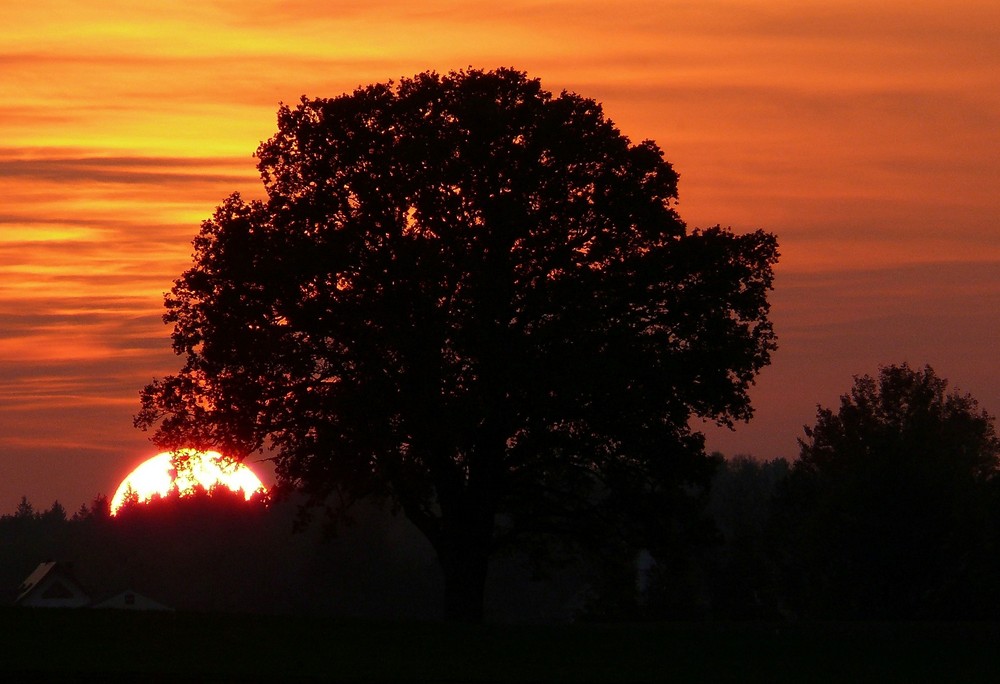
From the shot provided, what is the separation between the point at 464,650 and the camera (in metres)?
32.2

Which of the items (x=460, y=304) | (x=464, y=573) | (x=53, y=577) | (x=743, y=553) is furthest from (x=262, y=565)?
(x=460, y=304)

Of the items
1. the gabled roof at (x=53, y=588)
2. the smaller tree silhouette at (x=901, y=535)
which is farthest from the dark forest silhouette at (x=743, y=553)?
the gabled roof at (x=53, y=588)

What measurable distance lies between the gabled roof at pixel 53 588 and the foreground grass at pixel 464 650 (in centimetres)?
9974

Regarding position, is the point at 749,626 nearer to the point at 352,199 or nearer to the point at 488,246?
the point at 488,246

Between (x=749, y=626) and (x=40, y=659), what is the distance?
19463 millimetres

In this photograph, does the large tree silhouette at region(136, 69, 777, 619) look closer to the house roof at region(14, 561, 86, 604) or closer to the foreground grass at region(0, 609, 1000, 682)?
the foreground grass at region(0, 609, 1000, 682)

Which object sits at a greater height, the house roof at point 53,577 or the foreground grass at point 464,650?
the house roof at point 53,577

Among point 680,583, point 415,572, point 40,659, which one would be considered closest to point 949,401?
point 680,583

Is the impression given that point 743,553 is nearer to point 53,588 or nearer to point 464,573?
point 464,573

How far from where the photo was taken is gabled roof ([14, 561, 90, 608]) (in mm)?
130750

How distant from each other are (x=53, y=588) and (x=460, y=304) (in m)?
106

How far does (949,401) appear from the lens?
334 ft

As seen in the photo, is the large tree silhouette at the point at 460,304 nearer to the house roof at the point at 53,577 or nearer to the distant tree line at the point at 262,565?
the distant tree line at the point at 262,565

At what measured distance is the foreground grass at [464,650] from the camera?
92.9ft
